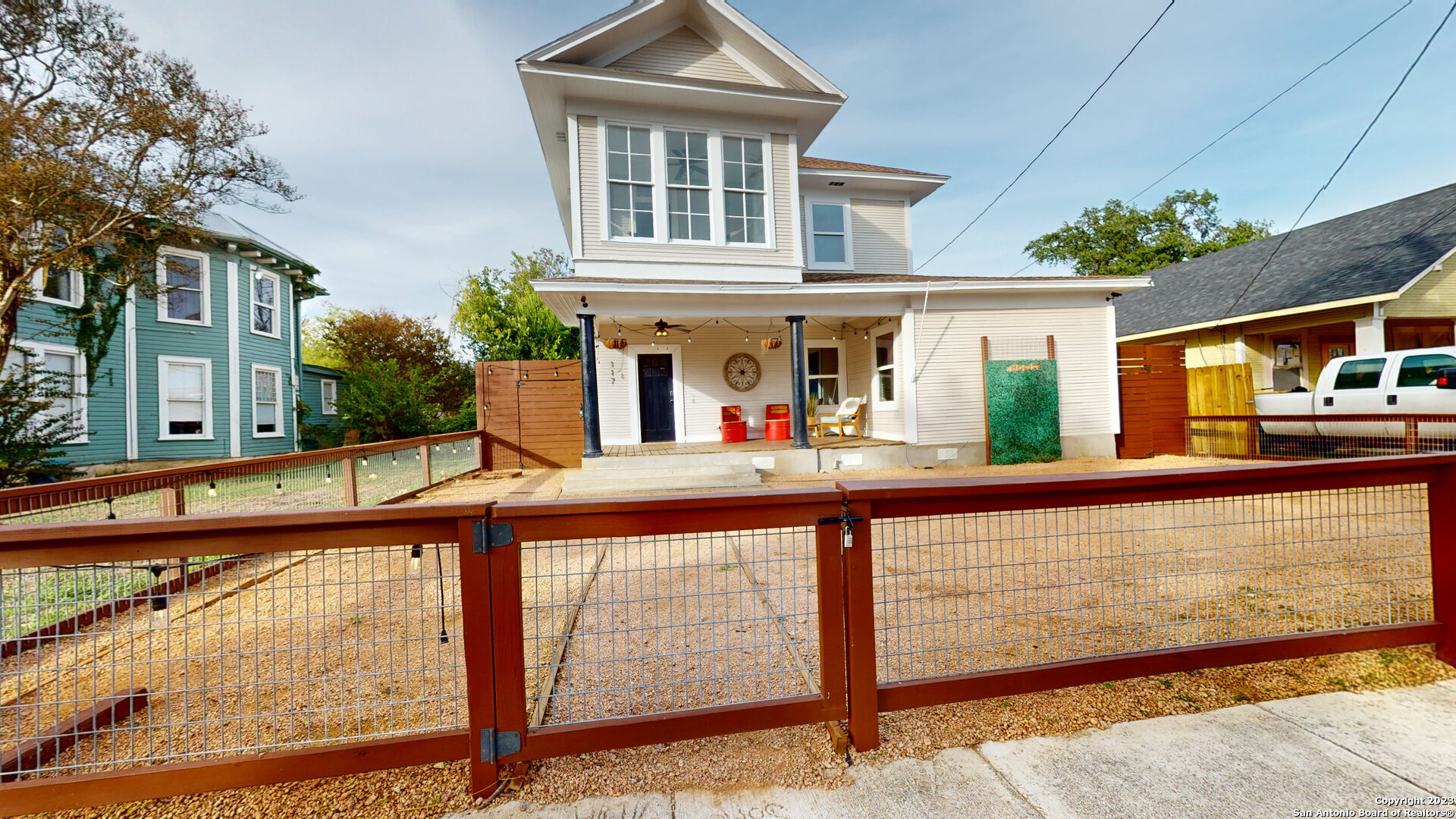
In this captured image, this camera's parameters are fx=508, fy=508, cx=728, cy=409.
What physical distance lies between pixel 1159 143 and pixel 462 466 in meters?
20.2

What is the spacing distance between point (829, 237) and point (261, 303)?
14904mm

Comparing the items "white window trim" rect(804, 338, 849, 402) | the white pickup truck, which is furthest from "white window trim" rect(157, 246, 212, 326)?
the white pickup truck

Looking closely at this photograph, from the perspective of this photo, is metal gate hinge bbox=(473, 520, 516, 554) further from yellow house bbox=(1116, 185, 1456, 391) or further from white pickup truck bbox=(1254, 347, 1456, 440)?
yellow house bbox=(1116, 185, 1456, 391)

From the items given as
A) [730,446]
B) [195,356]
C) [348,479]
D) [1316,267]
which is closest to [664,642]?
[348,479]

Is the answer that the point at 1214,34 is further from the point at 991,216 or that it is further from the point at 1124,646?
the point at 1124,646

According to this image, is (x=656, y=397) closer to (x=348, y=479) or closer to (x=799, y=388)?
(x=799, y=388)

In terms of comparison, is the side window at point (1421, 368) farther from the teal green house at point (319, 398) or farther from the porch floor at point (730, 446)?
the teal green house at point (319, 398)

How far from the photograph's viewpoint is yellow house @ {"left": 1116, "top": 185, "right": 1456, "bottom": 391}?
10422 millimetres

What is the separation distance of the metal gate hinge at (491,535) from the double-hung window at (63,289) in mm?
13510

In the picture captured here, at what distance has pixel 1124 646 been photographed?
2.70 m

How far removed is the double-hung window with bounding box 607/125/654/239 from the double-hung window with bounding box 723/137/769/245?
4.44ft

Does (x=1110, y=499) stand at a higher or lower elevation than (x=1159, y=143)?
lower

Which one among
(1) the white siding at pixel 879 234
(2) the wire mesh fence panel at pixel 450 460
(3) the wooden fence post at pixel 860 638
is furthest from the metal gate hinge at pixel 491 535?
(1) the white siding at pixel 879 234

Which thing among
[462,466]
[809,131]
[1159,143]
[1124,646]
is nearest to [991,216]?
[809,131]
